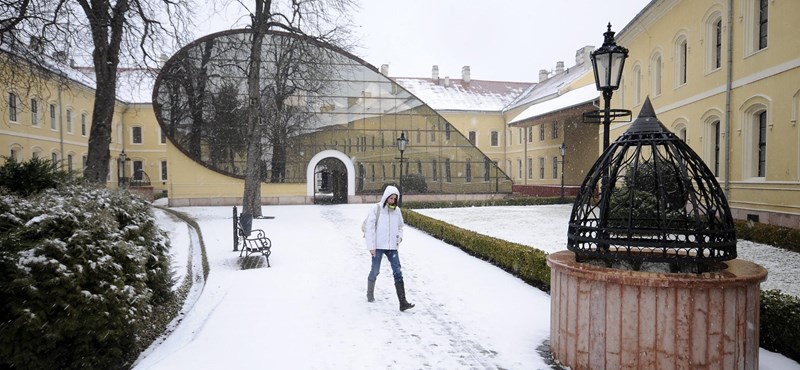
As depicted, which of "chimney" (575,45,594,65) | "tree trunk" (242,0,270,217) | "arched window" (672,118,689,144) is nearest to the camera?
"arched window" (672,118,689,144)

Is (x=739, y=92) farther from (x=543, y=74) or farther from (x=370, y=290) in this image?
(x=543, y=74)

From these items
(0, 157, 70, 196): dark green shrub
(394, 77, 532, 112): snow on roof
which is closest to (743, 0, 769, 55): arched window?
(0, 157, 70, 196): dark green shrub

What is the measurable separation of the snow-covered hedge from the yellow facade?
1404 centimetres

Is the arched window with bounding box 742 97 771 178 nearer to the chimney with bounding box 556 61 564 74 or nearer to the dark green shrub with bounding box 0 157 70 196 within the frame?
the dark green shrub with bounding box 0 157 70 196

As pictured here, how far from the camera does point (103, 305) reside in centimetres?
433

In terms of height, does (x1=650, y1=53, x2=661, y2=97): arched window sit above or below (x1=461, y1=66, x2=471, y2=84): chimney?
below

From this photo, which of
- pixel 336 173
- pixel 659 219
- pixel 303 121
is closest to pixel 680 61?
pixel 659 219

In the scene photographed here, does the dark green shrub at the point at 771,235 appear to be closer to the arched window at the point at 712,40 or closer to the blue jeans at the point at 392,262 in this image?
the arched window at the point at 712,40

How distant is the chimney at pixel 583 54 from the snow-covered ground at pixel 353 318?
32.9m

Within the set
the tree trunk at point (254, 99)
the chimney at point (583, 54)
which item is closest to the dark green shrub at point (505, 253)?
the tree trunk at point (254, 99)

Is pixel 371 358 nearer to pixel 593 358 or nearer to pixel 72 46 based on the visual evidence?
pixel 593 358

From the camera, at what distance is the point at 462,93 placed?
47938mm

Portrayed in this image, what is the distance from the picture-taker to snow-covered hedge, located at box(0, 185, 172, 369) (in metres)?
3.97

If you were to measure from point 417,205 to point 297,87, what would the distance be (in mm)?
9297
